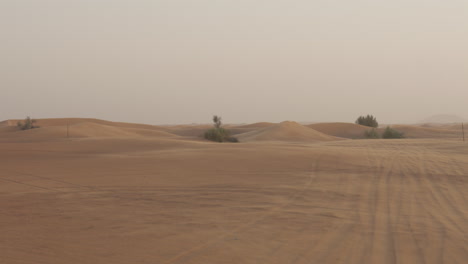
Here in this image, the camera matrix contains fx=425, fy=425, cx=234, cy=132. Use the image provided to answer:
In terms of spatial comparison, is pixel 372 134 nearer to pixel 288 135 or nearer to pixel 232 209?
pixel 288 135

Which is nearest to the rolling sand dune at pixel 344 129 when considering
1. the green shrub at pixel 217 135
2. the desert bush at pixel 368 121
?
the desert bush at pixel 368 121

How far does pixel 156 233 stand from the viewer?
5.40m

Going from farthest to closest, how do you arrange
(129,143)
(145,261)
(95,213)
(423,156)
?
(129,143), (423,156), (95,213), (145,261)

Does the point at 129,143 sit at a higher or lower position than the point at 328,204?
higher

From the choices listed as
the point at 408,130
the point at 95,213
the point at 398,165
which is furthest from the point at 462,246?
the point at 408,130

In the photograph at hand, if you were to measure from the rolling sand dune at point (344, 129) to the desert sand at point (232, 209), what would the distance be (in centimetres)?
3666

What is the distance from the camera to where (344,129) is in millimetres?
54062

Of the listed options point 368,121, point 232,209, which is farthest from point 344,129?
point 232,209

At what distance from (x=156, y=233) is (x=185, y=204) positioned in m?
1.87

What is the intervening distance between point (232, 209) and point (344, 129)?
162 ft

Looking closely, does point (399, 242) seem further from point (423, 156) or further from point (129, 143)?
point (129, 143)

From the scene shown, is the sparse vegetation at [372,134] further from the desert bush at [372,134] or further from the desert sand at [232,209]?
the desert sand at [232,209]

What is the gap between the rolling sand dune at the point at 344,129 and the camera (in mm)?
49744

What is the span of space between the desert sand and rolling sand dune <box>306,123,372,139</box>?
3666 cm
